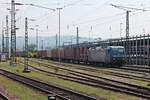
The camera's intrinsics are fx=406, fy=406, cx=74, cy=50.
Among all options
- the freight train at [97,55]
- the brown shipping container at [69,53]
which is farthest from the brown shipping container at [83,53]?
the brown shipping container at [69,53]

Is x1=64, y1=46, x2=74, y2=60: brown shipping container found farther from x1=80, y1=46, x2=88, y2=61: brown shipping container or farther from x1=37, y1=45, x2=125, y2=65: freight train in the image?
x1=80, y1=46, x2=88, y2=61: brown shipping container

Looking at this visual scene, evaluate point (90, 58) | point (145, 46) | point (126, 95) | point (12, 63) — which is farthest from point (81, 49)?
point (126, 95)

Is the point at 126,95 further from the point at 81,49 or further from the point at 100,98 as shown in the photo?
the point at 81,49

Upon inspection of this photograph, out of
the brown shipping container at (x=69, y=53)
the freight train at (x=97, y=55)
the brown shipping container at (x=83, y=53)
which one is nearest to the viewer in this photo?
the freight train at (x=97, y=55)

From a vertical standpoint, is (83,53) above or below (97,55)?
above

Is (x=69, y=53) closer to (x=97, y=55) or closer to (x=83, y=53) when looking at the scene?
(x=83, y=53)

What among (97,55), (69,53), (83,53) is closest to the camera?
(97,55)

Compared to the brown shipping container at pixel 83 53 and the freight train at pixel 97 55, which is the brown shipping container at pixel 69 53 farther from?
the brown shipping container at pixel 83 53

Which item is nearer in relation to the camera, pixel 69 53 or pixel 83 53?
pixel 83 53

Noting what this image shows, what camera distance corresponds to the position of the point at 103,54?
62438mm

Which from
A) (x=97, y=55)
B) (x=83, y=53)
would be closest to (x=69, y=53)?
(x=83, y=53)

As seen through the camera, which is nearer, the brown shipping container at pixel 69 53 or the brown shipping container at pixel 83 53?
the brown shipping container at pixel 83 53

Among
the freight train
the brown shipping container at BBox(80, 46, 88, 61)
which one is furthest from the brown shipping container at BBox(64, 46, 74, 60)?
the brown shipping container at BBox(80, 46, 88, 61)

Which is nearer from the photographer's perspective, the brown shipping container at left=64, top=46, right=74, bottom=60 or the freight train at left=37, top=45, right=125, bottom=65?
the freight train at left=37, top=45, right=125, bottom=65
